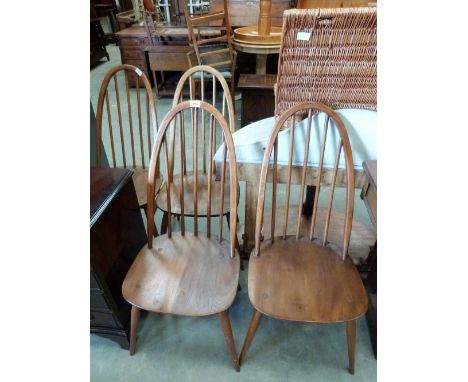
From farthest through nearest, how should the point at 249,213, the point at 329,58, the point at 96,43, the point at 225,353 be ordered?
the point at 96,43
the point at 249,213
the point at 225,353
the point at 329,58

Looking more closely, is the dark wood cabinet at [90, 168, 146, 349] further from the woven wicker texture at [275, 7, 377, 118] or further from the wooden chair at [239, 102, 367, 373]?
the woven wicker texture at [275, 7, 377, 118]

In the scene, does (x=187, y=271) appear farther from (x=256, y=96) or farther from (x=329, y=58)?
(x=256, y=96)

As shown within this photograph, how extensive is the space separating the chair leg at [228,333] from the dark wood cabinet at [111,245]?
430mm

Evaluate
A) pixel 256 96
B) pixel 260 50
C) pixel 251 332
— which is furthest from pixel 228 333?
pixel 260 50

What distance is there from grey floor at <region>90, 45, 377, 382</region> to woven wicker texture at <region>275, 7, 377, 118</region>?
952mm

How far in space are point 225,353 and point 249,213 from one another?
593 mm

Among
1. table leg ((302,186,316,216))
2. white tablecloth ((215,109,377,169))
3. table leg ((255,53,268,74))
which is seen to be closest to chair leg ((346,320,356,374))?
white tablecloth ((215,109,377,169))

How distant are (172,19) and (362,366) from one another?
490 cm

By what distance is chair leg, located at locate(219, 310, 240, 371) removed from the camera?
98 cm

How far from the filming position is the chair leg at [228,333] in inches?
38.5

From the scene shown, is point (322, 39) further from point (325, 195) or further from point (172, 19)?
point (172, 19)

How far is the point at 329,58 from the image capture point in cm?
93

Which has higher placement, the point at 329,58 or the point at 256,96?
the point at 329,58
